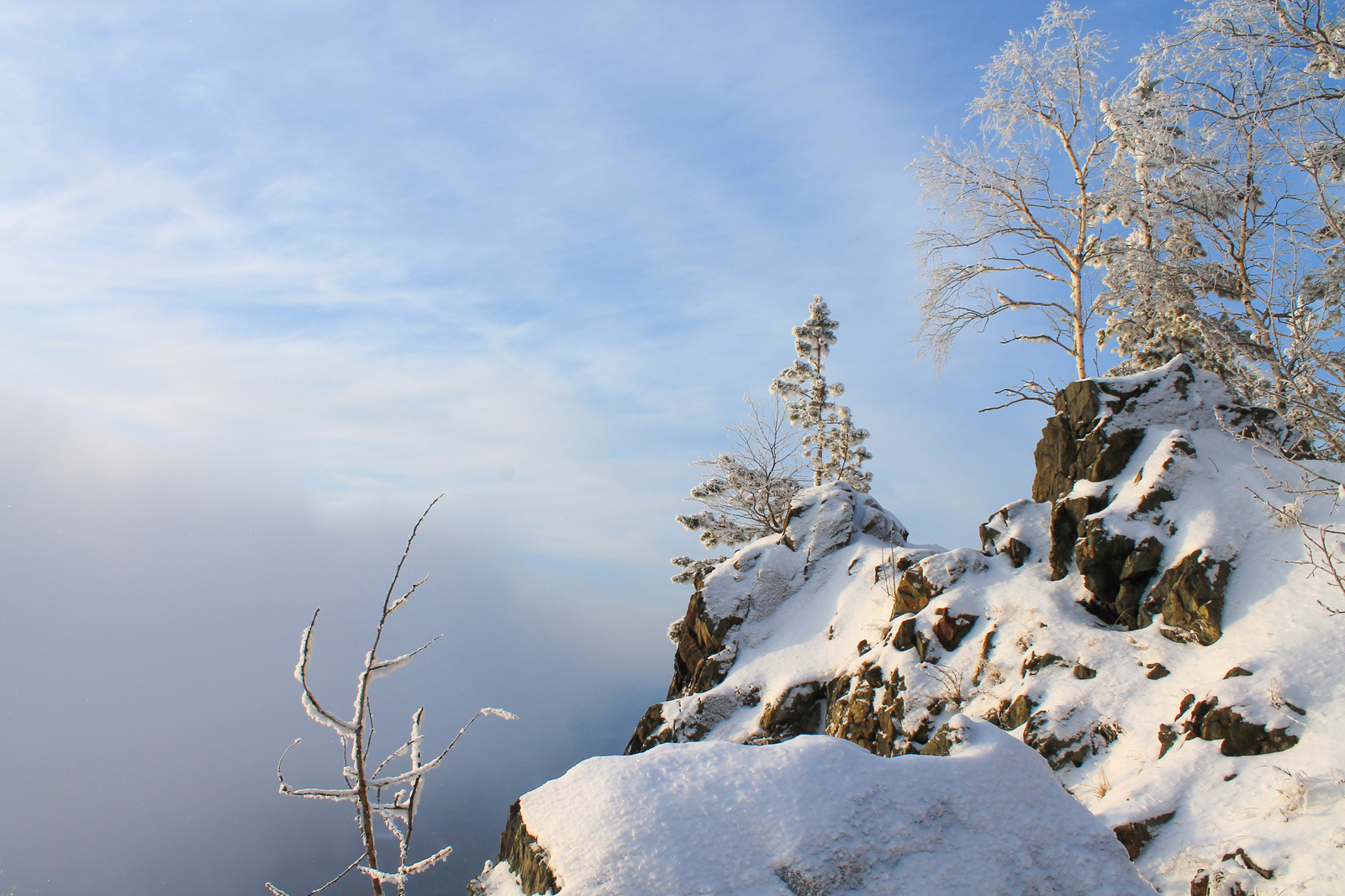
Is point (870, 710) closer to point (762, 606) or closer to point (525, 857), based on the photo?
point (762, 606)

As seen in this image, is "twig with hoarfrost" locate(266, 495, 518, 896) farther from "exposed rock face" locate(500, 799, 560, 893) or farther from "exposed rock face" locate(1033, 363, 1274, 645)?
"exposed rock face" locate(1033, 363, 1274, 645)

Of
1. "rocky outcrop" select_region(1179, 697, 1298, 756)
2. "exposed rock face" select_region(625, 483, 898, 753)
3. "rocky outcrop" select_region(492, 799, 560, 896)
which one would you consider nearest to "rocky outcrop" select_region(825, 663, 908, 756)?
"exposed rock face" select_region(625, 483, 898, 753)

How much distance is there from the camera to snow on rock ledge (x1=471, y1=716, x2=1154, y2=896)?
90.7 inches

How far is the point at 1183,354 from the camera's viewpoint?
9.51 meters

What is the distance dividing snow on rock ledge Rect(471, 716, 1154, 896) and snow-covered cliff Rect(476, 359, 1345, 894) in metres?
0.04

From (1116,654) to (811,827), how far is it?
628 cm

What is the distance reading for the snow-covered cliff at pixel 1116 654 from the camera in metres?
4.77

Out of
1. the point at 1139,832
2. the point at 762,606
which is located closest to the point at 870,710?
the point at 1139,832

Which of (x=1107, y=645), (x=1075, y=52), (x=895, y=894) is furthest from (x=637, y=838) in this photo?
(x=1075, y=52)

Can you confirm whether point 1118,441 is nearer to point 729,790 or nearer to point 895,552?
point 895,552

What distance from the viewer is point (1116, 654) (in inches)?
278

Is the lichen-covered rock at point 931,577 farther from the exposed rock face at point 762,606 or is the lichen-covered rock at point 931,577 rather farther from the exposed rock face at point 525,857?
the exposed rock face at point 525,857

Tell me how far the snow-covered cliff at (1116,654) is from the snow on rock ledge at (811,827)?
1.6 inches

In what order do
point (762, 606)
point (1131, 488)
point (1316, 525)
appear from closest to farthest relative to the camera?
point (1316, 525)
point (1131, 488)
point (762, 606)
